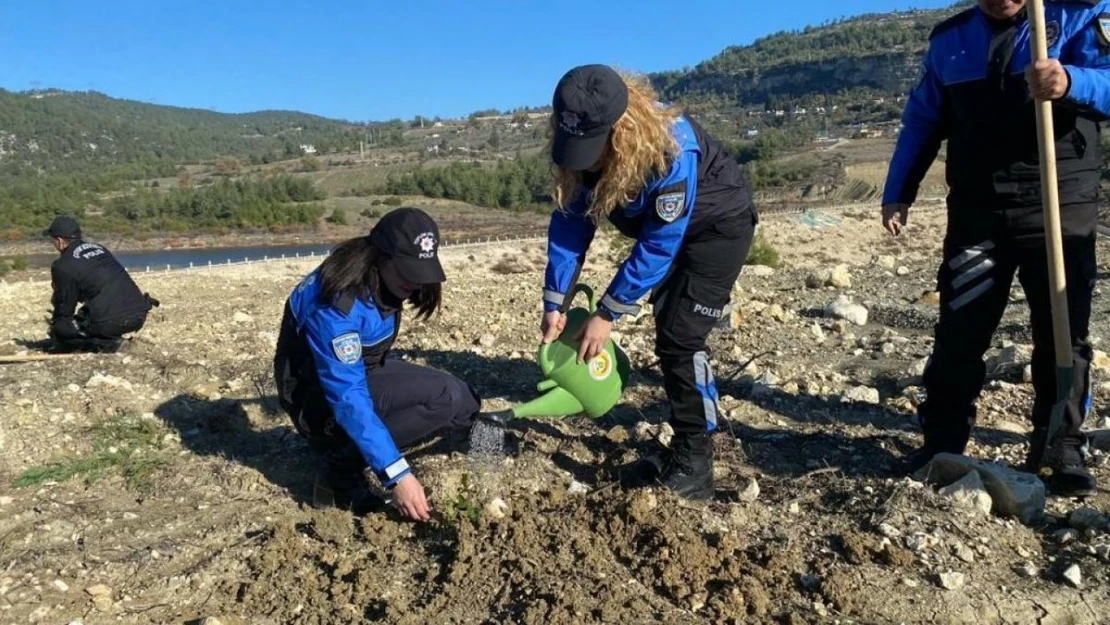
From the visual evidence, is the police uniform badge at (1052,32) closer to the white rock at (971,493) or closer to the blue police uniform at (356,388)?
the white rock at (971,493)

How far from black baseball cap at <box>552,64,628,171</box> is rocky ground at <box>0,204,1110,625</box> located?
1.13 metres

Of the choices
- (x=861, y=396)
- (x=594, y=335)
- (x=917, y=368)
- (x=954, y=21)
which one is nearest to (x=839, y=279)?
(x=917, y=368)

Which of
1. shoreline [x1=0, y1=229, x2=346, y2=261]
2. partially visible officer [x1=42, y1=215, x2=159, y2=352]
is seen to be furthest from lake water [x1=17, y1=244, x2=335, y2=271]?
partially visible officer [x1=42, y1=215, x2=159, y2=352]

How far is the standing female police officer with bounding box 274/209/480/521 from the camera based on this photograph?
2.83 m

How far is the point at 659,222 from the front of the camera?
2.74m

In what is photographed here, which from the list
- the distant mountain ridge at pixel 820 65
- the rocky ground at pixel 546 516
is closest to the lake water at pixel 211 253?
the rocky ground at pixel 546 516

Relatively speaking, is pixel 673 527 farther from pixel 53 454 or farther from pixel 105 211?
pixel 105 211

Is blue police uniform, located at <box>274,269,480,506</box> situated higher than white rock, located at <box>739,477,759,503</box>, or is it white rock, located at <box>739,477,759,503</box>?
blue police uniform, located at <box>274,269,480,506</box>

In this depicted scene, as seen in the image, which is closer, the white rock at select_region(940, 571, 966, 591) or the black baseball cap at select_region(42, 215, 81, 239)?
the white rock at select_region(940, 571, 966, 591)

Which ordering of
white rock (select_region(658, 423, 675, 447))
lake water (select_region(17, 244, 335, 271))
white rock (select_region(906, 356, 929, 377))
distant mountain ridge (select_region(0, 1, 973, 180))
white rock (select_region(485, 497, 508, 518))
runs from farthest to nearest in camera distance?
distant mountain ridge (select_region(0, 1, 973, 180)), lake water (select_region(17, 244, 335, 271)), white rock (select_region(906, 356, 929, 377)), white rock (select_region(658, 423, 675, 447)), white rock (select_region(485, 497, 508, 518))

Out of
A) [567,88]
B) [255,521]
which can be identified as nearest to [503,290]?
[255,521]

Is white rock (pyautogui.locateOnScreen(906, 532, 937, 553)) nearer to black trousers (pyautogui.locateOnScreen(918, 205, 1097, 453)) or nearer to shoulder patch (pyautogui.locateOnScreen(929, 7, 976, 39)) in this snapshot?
black trousers (pyautogui.locateOnScreen(918, 205, 1097, 453))

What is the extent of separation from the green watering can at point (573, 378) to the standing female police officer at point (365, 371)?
0.30 meters

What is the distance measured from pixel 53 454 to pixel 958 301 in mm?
3771
